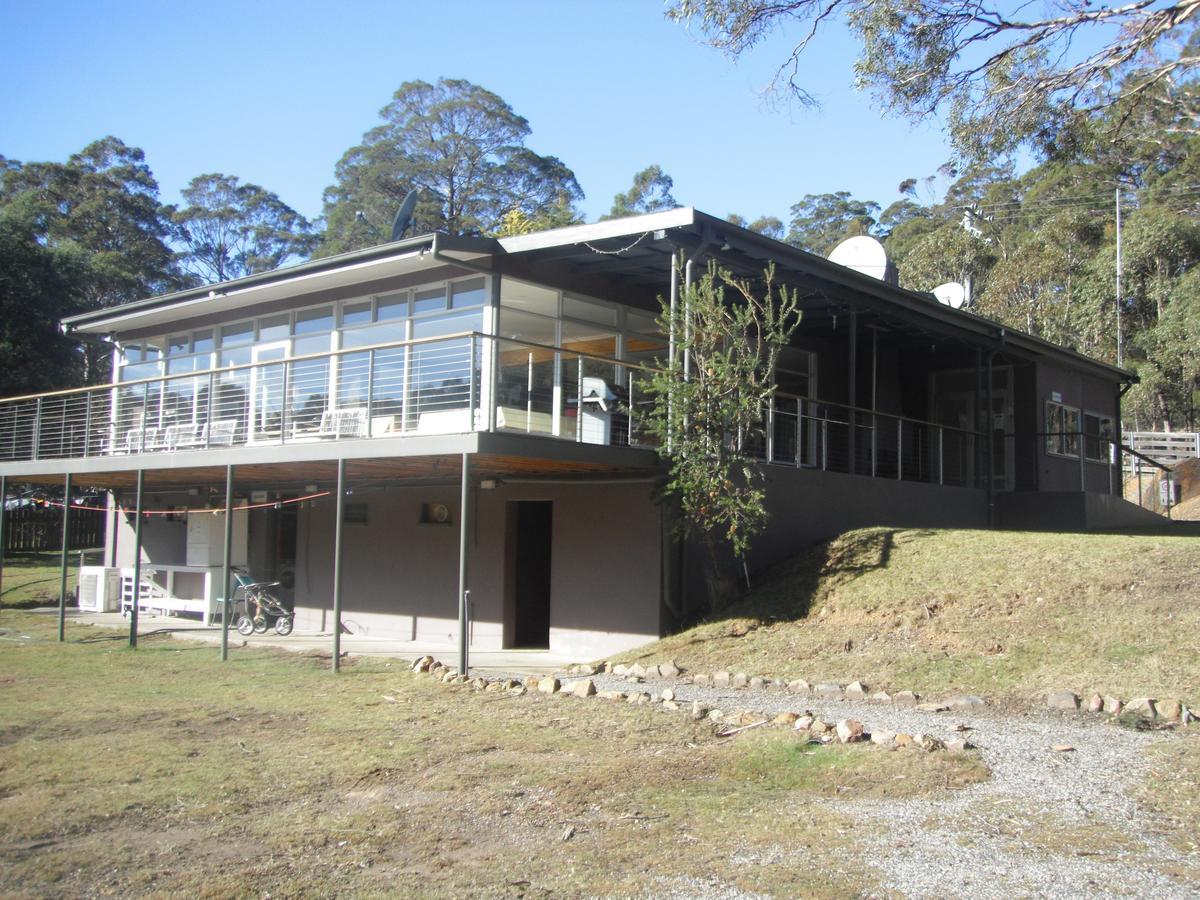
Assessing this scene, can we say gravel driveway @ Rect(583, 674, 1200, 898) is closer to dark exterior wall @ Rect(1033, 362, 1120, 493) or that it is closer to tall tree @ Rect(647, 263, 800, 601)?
tall tree @ Rect(647, 263, 800, 601)

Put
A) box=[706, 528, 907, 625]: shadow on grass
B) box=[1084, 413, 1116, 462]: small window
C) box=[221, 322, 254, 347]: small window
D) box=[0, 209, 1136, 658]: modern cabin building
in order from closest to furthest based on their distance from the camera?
box=[706, 528, 907, 625]: shadow on grass < box=[0, 209, 1136, 658]: modern cabin building < box=[221, 322, 254, 347]: small window < box=[1084, 413, 1116, 462]: small window

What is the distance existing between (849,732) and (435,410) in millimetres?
7649

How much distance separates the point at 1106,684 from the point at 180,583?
14849mm

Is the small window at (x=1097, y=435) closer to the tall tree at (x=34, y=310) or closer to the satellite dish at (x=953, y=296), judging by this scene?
the satellite dish at (x=953, y=296)

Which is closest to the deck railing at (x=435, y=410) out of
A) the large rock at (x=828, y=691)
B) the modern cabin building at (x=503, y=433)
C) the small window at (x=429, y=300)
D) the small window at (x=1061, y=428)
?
the modern cabin building at (x=503, y=433)

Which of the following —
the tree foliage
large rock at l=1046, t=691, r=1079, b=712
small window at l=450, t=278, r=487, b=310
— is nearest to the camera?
large rock at l=1046, t=691, r=1079, b=712

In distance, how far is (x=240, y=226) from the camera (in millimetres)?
54344

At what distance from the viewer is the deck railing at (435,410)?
1300cm

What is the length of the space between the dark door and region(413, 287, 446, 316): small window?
2.94 meters

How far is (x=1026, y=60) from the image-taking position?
14.5 metres

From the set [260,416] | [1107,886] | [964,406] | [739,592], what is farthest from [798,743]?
[964,406]

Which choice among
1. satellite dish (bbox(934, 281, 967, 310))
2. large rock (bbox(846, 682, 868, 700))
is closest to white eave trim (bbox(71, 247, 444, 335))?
large rock (bbox(846, 682, 868, 700))

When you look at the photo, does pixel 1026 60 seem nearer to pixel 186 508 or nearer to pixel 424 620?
pixel 424 620

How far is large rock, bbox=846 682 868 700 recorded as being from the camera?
951 cm
